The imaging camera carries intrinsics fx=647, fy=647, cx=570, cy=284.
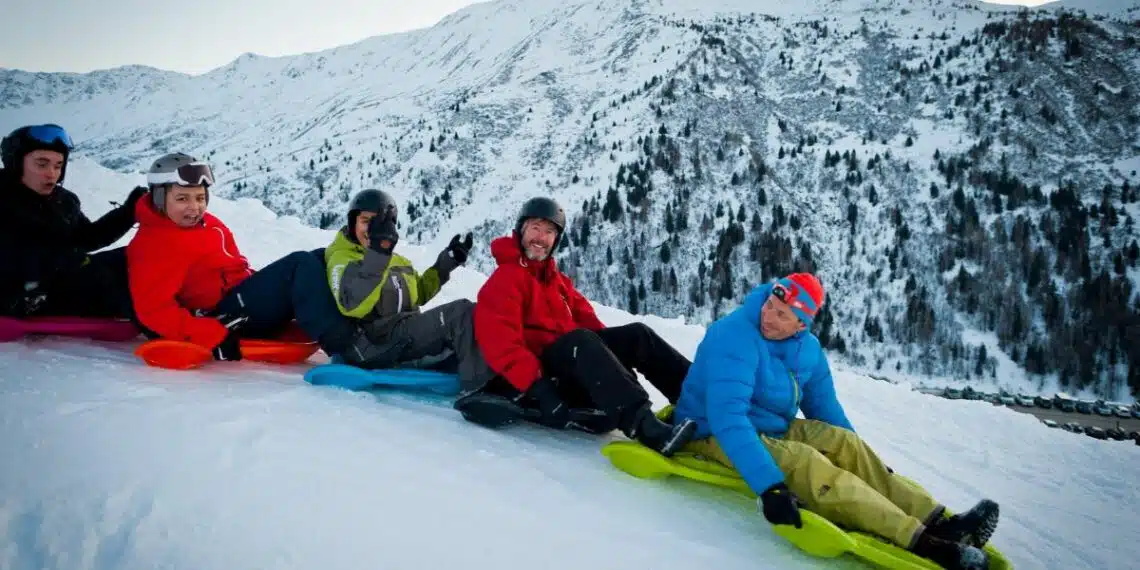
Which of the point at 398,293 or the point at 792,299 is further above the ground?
the point at 792,299

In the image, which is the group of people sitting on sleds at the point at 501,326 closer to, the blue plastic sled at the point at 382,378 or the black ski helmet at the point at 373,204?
the black ski helmet at the point at 373,204

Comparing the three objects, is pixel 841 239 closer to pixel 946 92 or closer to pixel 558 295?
pixel 946 92

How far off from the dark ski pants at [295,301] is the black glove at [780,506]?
3.41 m

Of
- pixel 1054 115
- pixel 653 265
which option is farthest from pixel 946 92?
pixel 653 265

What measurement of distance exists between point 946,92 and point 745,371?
585 feet

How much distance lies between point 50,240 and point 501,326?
13.1ft

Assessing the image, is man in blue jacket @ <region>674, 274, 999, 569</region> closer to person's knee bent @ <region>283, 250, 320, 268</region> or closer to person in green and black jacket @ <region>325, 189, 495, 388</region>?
person in green and black jacket @ <region>325, 189, 495, 388</region>

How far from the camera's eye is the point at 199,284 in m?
5.45

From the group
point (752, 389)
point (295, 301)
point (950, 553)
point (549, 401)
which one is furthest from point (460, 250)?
point (950, 553)

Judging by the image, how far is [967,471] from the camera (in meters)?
6.18

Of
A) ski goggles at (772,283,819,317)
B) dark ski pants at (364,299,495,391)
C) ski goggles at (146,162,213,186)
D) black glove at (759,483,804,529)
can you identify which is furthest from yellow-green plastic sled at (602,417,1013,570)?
ski goggles at (146,162,213,186)

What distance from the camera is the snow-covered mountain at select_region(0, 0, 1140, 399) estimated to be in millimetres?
99125

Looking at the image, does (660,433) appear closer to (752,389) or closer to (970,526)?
(752,389)

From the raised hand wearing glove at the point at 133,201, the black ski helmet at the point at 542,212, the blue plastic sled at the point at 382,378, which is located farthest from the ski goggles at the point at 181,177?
the black ski helmet at the point at 542,212
